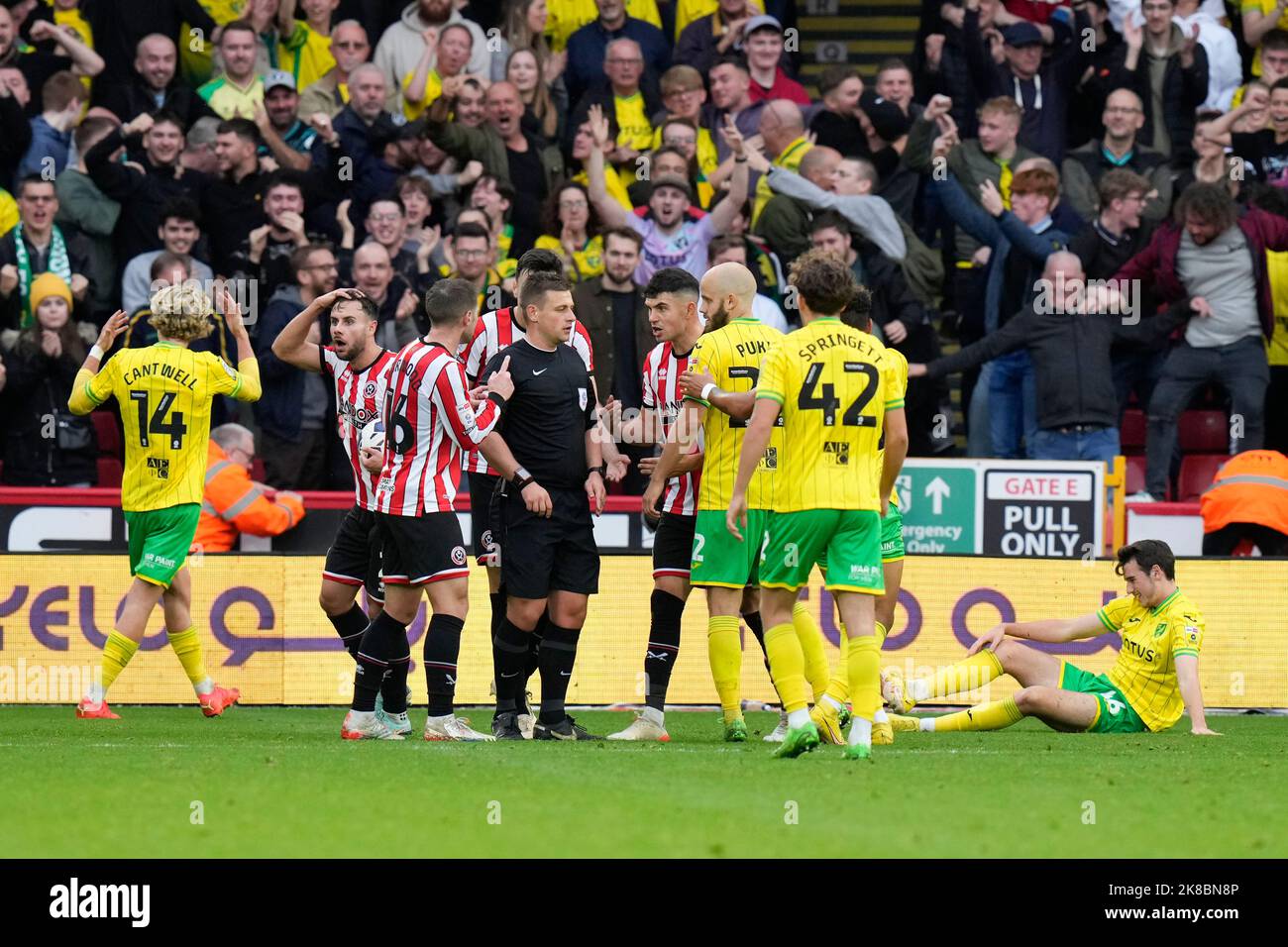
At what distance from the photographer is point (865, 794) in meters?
7.79

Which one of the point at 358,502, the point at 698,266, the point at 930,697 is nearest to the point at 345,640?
the point at 358,502

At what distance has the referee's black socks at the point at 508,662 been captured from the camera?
33.9 feet

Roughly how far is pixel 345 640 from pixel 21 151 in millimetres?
7104

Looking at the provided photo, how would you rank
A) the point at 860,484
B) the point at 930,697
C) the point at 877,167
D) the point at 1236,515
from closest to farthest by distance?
the point at 860,484, the point at 930,697, the point at 1236,515, the point at 877,167

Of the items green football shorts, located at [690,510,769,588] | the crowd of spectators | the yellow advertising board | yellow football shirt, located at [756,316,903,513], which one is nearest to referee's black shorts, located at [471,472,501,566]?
green football shorts, located at [690,510,769,588]

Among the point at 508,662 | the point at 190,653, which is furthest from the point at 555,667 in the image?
the point at 190,653

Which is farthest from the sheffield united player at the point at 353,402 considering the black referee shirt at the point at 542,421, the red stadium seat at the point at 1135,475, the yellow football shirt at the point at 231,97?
the red stadium seat at the point at 1135,475

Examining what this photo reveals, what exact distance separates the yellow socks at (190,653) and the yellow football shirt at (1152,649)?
5.36 metres

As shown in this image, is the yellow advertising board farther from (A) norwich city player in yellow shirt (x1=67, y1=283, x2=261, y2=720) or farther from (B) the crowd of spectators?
(A) norwich city player in yellow shirt (x1=67, y1=283, x2=261, y2=720)

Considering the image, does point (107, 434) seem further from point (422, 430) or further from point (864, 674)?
point (864, 674)

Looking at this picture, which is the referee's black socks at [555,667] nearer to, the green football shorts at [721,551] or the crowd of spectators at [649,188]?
the green football shorts at [721,551]

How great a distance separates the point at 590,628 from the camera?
13844mm

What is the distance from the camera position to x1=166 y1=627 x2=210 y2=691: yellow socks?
1177 cm

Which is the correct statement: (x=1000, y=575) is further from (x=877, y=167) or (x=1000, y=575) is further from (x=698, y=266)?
(x=877, y=167)
